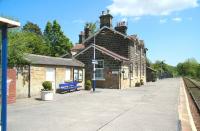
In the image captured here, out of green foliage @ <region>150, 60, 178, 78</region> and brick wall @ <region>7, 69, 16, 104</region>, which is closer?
brick wall @ <region>7, 69, 16, 104</region>

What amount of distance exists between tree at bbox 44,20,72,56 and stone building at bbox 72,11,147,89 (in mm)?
16657

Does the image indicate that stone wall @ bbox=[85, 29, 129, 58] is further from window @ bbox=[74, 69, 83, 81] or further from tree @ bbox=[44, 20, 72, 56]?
tree @ bbox=[44, 20, 72, 56]

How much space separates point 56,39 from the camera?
6125 centimetres

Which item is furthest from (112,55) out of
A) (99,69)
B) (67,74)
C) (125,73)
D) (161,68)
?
(161,68)

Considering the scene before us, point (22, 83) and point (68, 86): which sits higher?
point (22, 83)

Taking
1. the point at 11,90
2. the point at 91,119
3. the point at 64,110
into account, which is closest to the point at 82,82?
the point at 11,90

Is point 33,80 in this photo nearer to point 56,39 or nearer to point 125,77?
point 125,77

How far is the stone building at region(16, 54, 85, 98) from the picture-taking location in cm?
2011

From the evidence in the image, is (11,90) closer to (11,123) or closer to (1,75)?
(11,123)

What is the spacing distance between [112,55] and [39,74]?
492 inches

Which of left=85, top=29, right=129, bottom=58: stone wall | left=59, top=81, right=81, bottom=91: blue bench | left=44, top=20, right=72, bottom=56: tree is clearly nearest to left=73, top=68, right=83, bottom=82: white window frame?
left=59, top=81, right=81, bottom=91: blue bench

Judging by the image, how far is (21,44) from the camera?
20.0 metres

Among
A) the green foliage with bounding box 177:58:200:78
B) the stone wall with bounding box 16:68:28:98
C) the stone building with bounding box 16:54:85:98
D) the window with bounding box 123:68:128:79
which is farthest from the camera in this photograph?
the green foliage with bounding box 177:58:200:78

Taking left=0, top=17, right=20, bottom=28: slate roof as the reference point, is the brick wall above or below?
below
